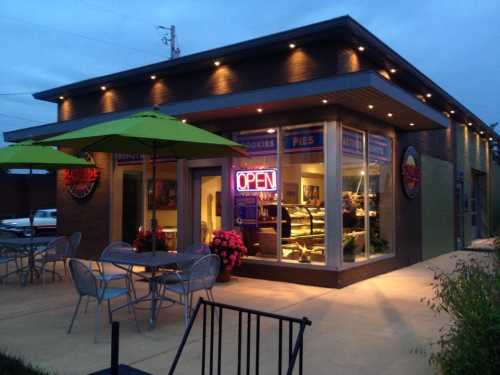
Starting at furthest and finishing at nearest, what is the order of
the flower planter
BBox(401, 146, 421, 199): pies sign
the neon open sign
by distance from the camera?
BBox(401, 146, 421, 199): pies sign
the neon open sign
the flower planter

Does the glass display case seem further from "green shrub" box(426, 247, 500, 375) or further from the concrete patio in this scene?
"green shrub" box(426, 247, 500, 375)

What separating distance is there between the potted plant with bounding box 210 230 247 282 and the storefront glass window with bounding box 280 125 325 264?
0.84m

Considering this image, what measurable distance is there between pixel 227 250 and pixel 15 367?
4362 mm

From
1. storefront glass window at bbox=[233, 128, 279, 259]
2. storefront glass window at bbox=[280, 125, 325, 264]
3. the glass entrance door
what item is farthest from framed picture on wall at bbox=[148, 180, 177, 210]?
storefront glass window at bbox=[280, 125, 325, 264]

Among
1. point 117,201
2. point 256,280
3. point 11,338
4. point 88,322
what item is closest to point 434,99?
point 256,280

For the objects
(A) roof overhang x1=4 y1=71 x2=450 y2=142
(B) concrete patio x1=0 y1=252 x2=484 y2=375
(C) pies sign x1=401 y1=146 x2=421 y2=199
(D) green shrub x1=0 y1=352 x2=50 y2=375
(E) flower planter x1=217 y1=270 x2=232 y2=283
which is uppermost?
(A) roof overhang x1=4 y1=71 x2=450 y2=142

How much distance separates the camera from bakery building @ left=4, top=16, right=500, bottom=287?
787cm

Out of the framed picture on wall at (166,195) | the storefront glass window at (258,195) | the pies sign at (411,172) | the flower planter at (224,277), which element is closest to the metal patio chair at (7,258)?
the framed picture on wall at (166,195)

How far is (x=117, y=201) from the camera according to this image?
1100 centimetres

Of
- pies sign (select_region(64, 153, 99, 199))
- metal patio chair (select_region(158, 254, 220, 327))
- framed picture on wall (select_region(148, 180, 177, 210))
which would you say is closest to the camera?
metal patio chair (select_region(158, 254, 220, 327))

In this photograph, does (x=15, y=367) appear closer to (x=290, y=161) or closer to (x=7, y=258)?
(x=7, y=258)

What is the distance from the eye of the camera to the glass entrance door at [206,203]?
9.43 meters

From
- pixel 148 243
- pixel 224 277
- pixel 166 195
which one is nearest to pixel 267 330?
pixel 224 277

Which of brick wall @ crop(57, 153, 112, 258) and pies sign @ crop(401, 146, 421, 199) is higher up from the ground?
pies sign @ crop(401, 146, 421, 199)
